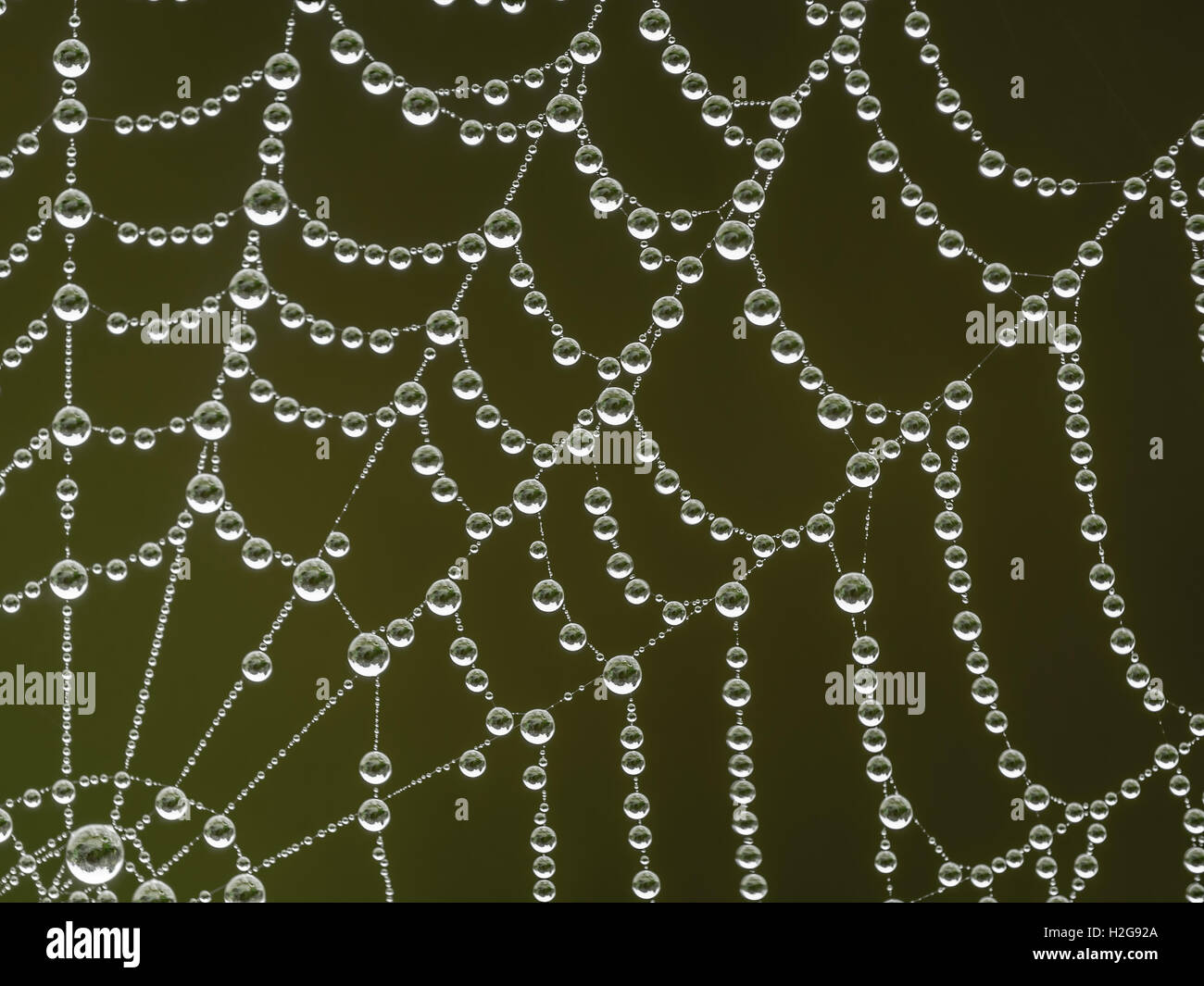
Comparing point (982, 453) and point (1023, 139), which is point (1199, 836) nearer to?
point (982, 453)

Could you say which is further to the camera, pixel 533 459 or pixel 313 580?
pixel 533 459

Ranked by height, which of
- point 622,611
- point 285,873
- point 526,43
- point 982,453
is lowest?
point 285,873

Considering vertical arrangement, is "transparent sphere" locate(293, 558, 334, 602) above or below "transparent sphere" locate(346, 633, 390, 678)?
above

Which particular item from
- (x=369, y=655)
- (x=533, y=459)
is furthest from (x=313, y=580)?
(x=533, y=459)

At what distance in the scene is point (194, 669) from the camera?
1204mm

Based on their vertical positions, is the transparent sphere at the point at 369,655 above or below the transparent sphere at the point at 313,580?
below

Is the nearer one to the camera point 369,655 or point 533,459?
point 369,655

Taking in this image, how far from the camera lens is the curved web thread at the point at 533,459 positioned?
0.95 metres

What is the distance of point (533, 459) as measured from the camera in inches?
43.4

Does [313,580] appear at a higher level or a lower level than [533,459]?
lower

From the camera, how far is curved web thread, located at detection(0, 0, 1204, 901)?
95cm

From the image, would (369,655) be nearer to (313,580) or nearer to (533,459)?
(313,580)
